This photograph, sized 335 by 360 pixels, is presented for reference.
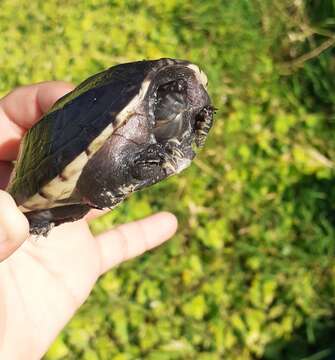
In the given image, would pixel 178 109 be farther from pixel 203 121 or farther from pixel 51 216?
pixel 51 216

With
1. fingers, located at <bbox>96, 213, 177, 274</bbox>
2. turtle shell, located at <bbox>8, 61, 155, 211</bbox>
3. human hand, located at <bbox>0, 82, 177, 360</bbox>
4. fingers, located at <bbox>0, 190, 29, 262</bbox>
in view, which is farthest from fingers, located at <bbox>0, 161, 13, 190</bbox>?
fingers, located at <bbox>0, 190, 29, 262</bbox>

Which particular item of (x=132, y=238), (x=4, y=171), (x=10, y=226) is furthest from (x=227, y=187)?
(x=10, y=226)

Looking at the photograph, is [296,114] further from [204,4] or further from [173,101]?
[173,101]

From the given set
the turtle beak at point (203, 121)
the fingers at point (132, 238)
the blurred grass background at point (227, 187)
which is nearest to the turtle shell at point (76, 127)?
the turtle beak at point (203, 121)

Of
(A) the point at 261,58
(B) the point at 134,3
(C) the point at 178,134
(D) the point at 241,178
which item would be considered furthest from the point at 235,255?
(B) the point at 134,3

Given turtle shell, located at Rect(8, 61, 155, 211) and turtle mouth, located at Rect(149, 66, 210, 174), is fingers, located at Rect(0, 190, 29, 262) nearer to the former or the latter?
turtle shell, located at Rect(8, 61, 155, 211)

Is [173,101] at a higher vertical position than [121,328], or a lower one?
higher
